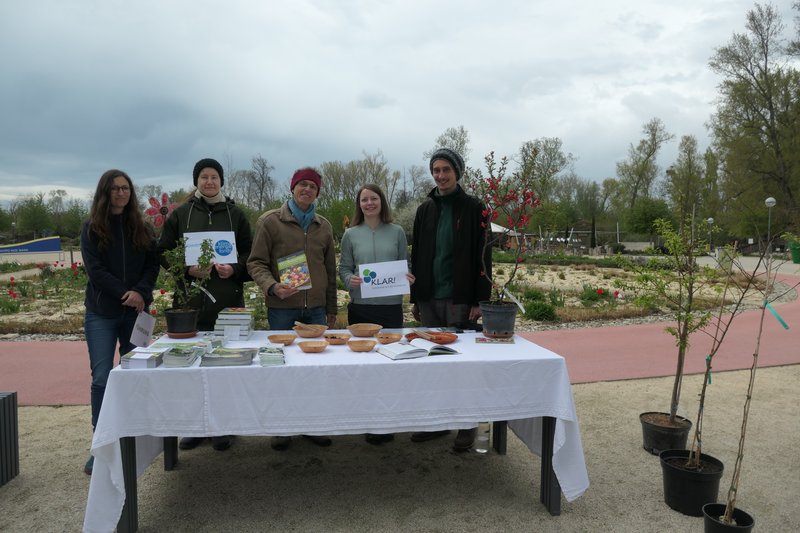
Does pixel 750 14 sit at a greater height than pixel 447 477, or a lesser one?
greater

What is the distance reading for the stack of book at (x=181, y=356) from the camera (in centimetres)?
292

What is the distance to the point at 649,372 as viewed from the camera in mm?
6742

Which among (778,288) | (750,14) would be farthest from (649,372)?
(750,14)

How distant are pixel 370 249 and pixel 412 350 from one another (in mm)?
1253

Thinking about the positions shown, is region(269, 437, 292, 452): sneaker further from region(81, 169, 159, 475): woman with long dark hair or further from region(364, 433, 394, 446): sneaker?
region(81, 169, 159, 475): woman with long dark hair

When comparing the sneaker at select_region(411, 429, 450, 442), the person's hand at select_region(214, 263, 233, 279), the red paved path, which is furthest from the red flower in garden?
the sneaker at select_region(411, 429, 450, 442)

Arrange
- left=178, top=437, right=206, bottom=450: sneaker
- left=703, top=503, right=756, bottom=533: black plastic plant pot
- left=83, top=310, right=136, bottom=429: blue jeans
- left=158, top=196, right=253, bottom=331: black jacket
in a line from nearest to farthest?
left=703, top=503, right=756, bottom=533: black plastic plant pot < left=83, top=310, right=136, bottom=429: blue jeans < left=158, top=196, right=253, bottom=331: black jacket < left=178, top=437, right=206, bottom=450: sneaker

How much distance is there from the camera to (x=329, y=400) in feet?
9.77

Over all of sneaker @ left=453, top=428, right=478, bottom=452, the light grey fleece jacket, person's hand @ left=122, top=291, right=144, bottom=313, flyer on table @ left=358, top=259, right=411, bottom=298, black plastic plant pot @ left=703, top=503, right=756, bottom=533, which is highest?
the light grey fleece jacket

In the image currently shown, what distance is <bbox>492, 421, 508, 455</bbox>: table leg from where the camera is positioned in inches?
167

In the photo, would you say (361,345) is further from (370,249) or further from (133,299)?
(133,299)

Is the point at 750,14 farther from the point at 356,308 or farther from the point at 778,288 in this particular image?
the point at 356,308

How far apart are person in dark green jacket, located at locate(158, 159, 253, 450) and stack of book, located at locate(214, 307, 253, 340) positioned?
1.54 feet

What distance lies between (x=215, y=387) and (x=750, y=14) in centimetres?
4219
